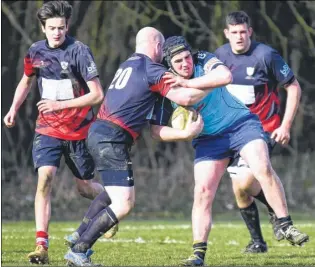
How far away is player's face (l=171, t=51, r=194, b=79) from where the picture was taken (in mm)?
8250

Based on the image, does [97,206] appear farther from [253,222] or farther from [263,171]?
[253,222]

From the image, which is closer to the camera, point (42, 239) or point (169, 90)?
point (169, 90)

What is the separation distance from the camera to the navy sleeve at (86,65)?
9.04m

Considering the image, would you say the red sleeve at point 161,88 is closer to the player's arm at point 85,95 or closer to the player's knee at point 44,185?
the player's arm at point 85,95

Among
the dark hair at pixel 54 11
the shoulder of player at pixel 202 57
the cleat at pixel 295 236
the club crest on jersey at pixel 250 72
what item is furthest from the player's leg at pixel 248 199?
the dark hair at pixel 54 11

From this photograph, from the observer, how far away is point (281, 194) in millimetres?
8617

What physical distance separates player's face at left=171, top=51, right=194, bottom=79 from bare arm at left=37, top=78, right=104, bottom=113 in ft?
2.94

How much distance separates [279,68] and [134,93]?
2.23 meters

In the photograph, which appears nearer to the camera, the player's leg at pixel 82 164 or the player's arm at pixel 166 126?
the player's arm at pixel 166 126

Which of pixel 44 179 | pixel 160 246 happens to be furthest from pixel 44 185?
pixel 160 246

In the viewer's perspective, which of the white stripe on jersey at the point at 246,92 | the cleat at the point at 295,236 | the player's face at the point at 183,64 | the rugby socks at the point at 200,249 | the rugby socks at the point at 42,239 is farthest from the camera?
the white stripe on jersey at the point at 246,92

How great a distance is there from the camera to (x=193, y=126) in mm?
8047

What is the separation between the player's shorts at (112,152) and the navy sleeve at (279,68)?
2162mm

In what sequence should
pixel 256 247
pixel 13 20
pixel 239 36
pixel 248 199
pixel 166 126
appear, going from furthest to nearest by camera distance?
pixel 13 20, pixel 248 199, pixel 256 247, pixel 239 36, pixel 166 126
